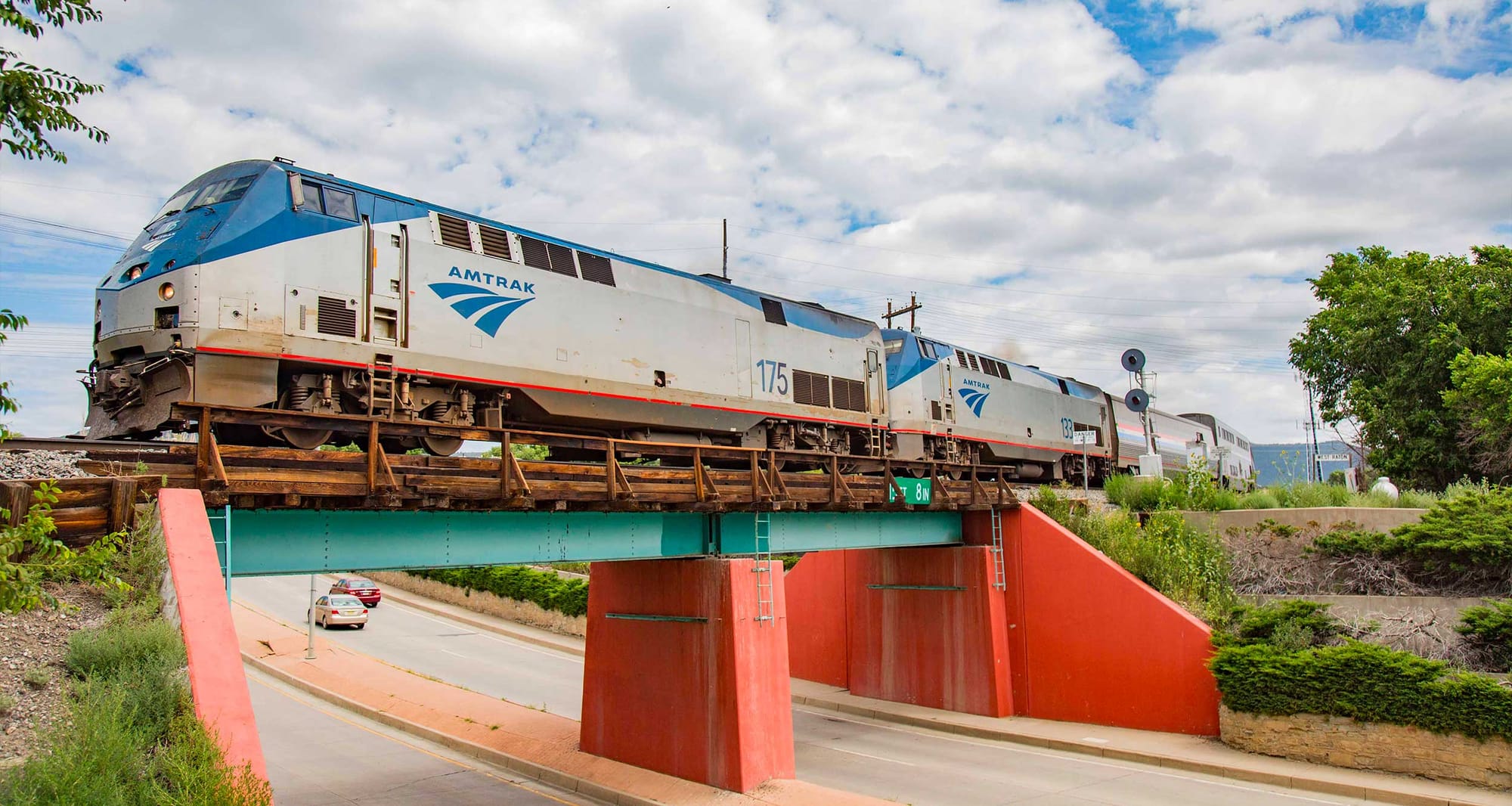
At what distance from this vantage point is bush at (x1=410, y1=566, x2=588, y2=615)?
37406mm

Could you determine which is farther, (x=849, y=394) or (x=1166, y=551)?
(x=849, y=394)

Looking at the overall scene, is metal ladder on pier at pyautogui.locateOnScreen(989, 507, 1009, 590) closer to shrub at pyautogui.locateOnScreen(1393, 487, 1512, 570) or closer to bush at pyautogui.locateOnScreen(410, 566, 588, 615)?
shrub at pyautogui.locateOnScreen(1393, 487, 1512, 570)

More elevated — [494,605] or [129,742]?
[129,742]

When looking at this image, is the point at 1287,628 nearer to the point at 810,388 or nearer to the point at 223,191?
the point at 810,388

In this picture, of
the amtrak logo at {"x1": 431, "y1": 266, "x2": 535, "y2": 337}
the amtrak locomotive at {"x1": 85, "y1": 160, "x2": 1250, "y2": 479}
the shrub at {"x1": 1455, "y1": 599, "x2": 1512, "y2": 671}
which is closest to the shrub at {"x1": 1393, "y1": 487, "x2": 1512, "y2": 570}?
the shrub at {"x1": 1455, "y1": 599, "x2": 1512, "y2": 671}

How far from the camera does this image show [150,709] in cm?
756

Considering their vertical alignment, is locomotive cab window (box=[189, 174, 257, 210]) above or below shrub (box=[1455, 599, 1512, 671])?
above

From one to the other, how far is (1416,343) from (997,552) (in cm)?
2188

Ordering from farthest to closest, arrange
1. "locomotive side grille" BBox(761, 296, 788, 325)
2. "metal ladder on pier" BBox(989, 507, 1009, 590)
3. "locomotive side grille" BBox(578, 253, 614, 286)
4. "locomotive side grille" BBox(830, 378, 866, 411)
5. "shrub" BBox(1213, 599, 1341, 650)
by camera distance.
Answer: "locomotive side grille" BBox(830, 378, 866, 411)
"metal ladder on pier" BBox(989, 507, 1009, 590)
"locomotive side grille" BBox(761, 296, 788, 325)
"shrub" BBox(1213, 599, 1341, 650)
"locomotive side grille" BBox(578, 253, 614, 286)

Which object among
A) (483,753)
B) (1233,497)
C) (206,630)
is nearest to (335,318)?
(206,630)

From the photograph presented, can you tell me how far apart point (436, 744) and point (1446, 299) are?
116 ft

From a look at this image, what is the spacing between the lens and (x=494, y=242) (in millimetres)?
16781

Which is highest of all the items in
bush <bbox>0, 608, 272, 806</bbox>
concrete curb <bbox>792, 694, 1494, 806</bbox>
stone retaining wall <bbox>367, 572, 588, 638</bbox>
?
bush <bbox>0, 608, 272, 806</bbox>

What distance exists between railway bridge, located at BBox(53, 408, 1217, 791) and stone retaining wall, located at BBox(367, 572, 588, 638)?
1177 cm
